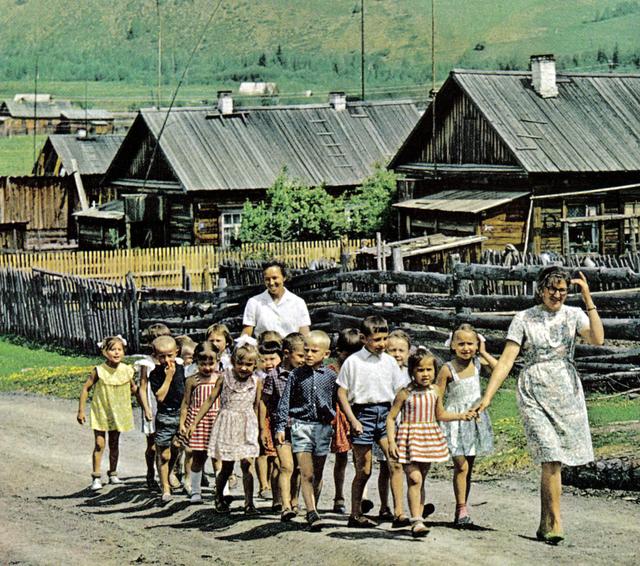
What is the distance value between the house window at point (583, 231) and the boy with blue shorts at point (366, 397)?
25812 millimetres

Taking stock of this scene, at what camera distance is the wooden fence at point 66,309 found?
23891 millimetres

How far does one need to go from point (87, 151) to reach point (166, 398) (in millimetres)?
48026

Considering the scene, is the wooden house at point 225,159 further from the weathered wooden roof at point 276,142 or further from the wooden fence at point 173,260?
the wooden fence at point 173,260

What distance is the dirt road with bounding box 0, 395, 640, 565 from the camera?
8844mm

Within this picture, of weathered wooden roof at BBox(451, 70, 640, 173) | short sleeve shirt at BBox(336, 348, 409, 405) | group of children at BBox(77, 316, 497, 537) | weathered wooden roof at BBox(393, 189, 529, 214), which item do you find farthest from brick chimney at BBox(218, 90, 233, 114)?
short sleeve shirt at BBox(336, 348, 409, 405)

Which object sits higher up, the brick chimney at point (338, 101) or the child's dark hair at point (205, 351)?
the brick chimney at point (338, 101)

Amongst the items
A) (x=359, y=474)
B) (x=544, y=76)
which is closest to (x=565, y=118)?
(x=544, y=76)

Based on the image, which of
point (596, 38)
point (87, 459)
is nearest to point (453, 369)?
point (87, 459)

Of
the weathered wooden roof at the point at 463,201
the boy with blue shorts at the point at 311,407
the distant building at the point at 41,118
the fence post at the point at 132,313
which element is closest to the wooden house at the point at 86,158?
the weathered wooden roof at the point at 463,201

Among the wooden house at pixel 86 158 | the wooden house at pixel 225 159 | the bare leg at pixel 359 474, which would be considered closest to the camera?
the bare leg at pixel 359 474

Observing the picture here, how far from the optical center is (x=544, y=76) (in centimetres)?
3691

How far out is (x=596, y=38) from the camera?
161m

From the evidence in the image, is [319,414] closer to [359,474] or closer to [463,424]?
[359,474]

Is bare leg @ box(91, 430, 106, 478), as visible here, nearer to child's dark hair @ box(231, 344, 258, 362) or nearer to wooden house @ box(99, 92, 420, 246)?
child's dark hair @ box(231, 344, 258, 362)
